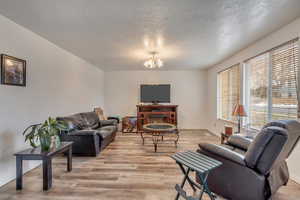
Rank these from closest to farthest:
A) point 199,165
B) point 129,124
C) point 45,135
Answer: point 199,165 < point 45,135 < point 129,124

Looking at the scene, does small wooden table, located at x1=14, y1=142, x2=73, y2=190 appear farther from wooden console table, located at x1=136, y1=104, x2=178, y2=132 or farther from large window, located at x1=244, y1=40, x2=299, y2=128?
wooden console table, located at x1=136, y1=104, x2=178, y2=132

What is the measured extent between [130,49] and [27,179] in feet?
10.1

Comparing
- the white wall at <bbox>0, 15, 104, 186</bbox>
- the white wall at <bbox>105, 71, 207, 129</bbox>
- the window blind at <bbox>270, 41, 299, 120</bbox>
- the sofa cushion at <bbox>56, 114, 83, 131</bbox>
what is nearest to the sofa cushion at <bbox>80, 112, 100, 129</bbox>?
the sofa cushion at <bbox>56, 114, 83, 131</bbox>

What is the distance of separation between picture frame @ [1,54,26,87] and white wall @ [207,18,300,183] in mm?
4297

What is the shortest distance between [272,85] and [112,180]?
10.6 feet

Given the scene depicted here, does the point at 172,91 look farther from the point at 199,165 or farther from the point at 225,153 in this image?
the point at 199,165

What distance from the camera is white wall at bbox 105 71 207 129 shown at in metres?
6.54

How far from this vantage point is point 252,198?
1.68m

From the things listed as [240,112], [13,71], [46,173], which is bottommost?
[46,173]

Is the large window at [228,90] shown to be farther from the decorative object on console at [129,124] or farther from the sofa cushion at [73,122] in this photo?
the sofa cushion at [73,122]

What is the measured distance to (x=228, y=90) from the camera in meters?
4.78

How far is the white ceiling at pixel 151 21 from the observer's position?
1983 mm

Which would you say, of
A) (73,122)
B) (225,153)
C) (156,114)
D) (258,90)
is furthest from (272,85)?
(73,122)

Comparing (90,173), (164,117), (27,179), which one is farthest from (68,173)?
(164,117)
